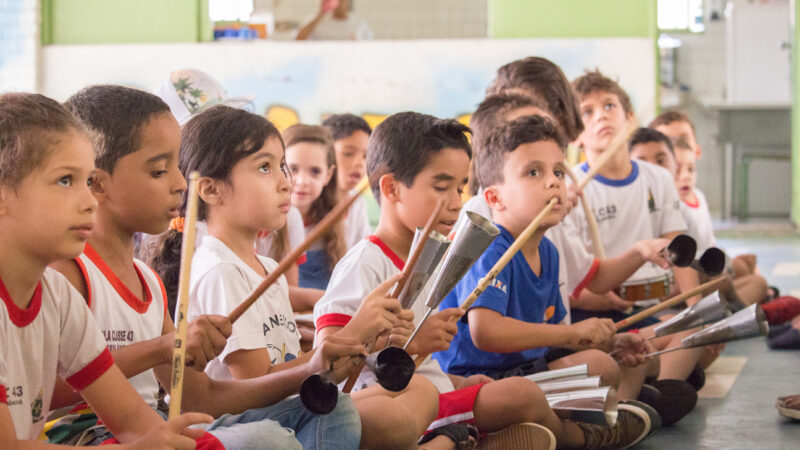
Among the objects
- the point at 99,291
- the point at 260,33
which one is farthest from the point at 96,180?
the point at 260,33

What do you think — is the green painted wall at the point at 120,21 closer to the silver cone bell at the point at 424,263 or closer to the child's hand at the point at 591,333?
the child's hand at the point at 591,333

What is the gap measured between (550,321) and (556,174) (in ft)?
1.07

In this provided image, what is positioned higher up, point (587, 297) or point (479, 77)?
point (479, 77)

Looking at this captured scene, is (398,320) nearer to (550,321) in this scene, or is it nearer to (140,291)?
(140,291)

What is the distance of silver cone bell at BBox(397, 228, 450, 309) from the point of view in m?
1.41

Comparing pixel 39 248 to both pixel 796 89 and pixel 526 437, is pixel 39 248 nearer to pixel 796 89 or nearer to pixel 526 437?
pixel 526 437

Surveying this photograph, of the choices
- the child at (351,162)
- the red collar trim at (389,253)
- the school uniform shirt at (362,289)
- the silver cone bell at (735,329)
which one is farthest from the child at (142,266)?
the child at (351,162)

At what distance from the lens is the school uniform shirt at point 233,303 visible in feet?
5.10

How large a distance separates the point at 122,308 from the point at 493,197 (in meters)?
1.02

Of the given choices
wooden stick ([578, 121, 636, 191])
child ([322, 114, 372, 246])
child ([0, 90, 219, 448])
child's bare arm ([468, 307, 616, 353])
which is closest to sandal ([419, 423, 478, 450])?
child's bare arm ([468, 307, 616, 353])

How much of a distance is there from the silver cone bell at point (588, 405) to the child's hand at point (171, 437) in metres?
0.95

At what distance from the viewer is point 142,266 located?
1.50m

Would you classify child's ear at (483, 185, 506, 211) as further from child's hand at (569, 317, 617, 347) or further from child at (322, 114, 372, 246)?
child at (322, 114, 372, 246)

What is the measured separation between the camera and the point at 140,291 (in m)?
1.46
